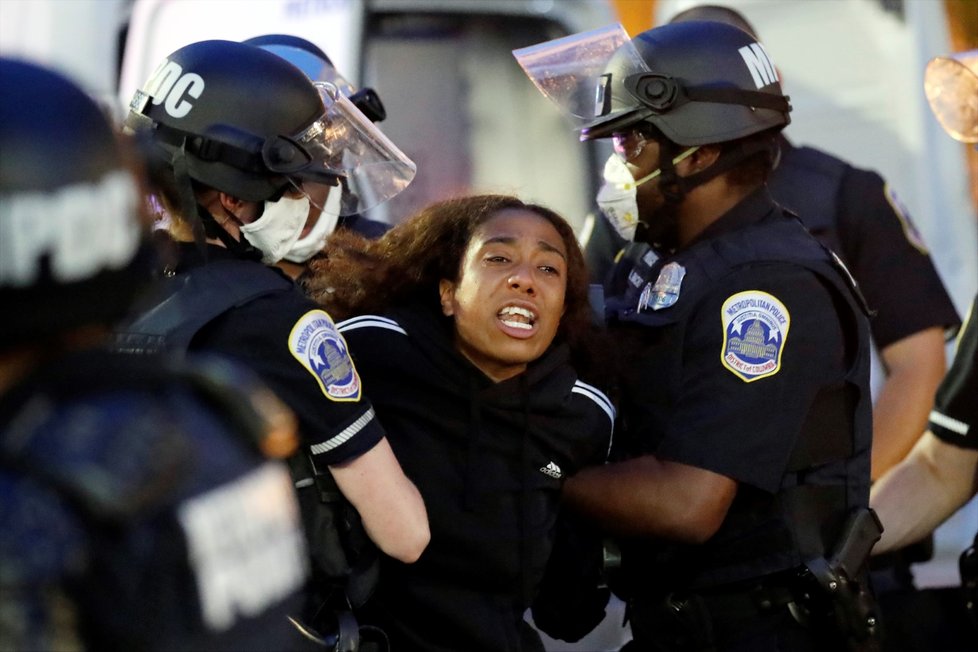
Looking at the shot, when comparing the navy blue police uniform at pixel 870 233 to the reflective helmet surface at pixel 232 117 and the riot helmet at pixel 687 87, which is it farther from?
the reflective helmet surface at pixel 232 117

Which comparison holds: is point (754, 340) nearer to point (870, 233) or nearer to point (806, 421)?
point (806, 421)

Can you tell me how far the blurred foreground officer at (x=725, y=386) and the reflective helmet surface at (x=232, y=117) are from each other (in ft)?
2.64

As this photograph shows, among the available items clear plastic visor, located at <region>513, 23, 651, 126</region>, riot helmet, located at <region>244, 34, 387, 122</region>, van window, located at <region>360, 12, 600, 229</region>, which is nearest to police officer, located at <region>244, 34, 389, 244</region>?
riot helmet, located at <region>244, 34, 387, 122</region>

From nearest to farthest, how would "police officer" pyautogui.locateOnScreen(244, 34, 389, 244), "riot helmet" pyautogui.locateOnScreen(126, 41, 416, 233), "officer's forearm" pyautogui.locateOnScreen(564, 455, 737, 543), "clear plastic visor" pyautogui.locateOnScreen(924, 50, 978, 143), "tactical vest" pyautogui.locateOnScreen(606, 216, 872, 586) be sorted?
"riot helmet" pyautogui.locateOnScreen(126, 41, 416, 233) → "officer's forearm" pyautogui.locateOnScreen(564, 455, 737, 543) → "tactical vest" pyautogui.locateOnScreen(606, 216, 872, 586) → "clear plastic visor" pyautogui.locateOnScreen(924, 50, 978, 143) → "police officer" pyautogui.locateOnScreen(244, 34, 389, 244)

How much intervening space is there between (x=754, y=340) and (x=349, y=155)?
909 mm

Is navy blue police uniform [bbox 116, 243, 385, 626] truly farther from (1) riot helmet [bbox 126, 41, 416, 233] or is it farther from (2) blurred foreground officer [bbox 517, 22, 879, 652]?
(2) blurred foreground officer [bbox 517, 22, 879, 652]

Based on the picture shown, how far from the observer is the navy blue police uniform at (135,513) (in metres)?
1.29

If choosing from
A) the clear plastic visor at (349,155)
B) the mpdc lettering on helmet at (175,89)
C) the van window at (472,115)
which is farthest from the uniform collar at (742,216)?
the van window at (472,115)

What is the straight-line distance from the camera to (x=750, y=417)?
303 centimetres

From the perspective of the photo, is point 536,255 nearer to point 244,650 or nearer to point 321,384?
point 321,384

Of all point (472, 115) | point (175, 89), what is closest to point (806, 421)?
point (175, 89)

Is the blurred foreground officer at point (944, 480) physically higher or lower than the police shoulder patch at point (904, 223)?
lower

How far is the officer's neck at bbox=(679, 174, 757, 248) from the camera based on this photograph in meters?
3.36

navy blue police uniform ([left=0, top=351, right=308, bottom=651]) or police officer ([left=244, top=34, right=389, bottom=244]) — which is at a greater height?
navy blue police uniform ([left=0, top=351, right=308, bottom=651])
